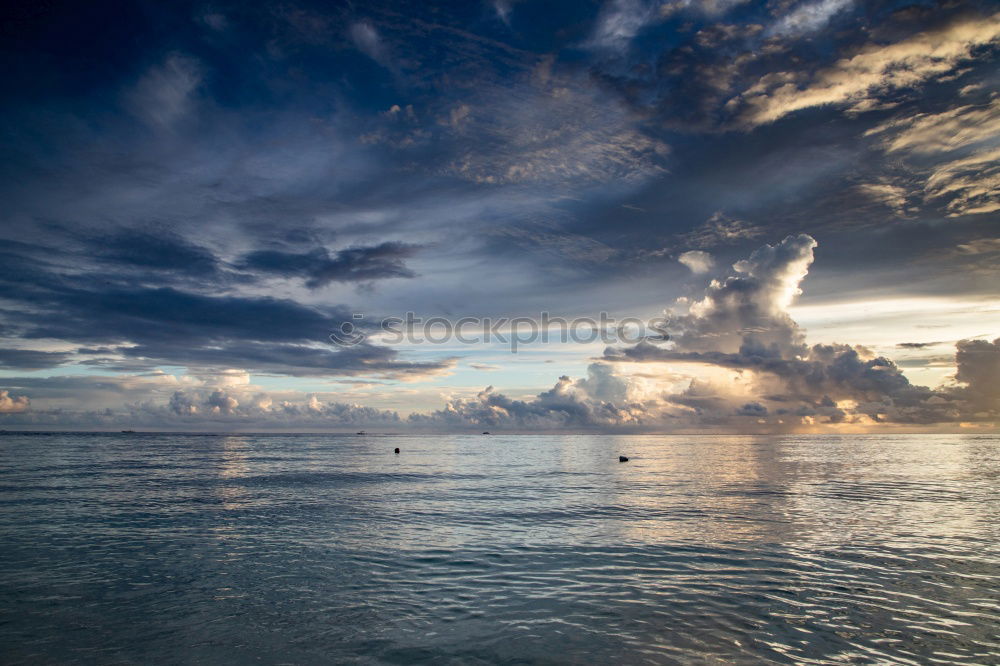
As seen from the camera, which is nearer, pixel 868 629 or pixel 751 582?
pixel 868 629

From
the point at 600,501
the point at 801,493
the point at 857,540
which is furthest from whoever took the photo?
the point at 801,493

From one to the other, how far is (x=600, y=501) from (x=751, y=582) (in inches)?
821

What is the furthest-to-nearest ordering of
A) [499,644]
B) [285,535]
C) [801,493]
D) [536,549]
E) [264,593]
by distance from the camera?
[801,493] → [285,535] → [536,549] → [264,593] → [499,644]

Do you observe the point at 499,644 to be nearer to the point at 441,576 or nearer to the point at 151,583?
the point at 441,576

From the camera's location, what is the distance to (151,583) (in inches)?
→ 741

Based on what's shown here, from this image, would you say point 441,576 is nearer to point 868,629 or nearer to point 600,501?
point 868,629

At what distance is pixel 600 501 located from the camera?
128 ft

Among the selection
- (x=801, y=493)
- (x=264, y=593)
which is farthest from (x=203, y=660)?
(x=801, y=493)

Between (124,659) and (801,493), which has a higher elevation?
(124,659)

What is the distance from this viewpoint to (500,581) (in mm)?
18828

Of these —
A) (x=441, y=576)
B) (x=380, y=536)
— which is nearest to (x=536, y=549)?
(x=441, y=576)

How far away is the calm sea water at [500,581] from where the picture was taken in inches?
523

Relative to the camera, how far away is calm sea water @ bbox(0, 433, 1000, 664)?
13.3m

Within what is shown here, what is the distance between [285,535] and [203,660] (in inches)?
616
